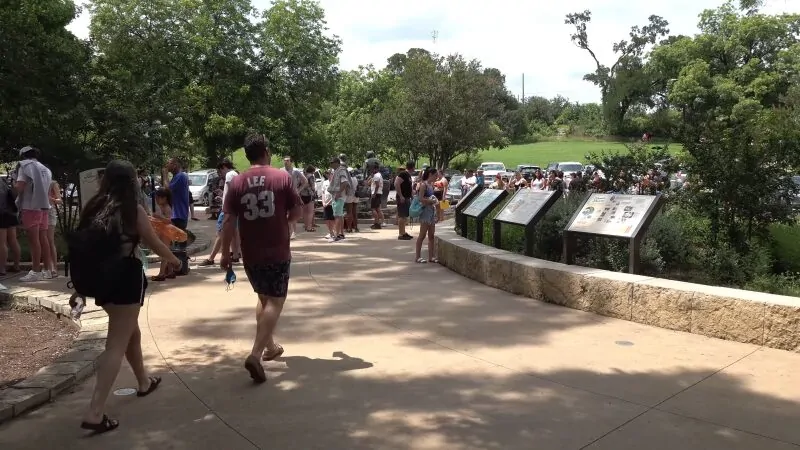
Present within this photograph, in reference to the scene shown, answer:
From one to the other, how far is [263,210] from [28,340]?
9.69ft

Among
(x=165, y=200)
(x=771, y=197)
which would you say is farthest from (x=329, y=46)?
(x=771, y=197)

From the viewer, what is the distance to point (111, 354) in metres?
3.83

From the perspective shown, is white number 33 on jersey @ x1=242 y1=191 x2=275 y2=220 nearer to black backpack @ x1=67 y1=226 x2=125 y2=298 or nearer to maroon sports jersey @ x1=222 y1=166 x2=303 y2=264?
maroon sports jersey @ x1=222 y1=166 x2=303 y2=264

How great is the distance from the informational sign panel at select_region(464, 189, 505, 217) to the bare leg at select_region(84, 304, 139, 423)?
239 inches

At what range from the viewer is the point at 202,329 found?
6.00 m

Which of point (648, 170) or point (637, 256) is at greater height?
point (648, 170)

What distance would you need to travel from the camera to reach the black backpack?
3740 mm

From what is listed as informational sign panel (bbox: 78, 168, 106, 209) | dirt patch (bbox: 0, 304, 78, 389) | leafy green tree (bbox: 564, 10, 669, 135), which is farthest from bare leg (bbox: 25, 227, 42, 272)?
leafy green tree (bbox: 564, 10, 669, 135)

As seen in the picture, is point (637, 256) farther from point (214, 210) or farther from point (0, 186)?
point (214, 210)

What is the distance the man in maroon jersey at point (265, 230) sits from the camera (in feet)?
14.9

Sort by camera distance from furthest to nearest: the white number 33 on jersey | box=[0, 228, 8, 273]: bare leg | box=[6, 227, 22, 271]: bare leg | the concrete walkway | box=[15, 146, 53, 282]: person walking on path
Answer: box=[6, 227, 22, 271]: bare leg
box=[0, 228, 8, 273]: bare leg
box=[15, 146, 53, 282]: person walking on path
the white number 33 on jersey
the concrete walkway

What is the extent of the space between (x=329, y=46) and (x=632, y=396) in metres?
32.7

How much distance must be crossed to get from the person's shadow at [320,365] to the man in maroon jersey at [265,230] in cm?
28

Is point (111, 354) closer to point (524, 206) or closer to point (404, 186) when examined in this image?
point (524, 206)
